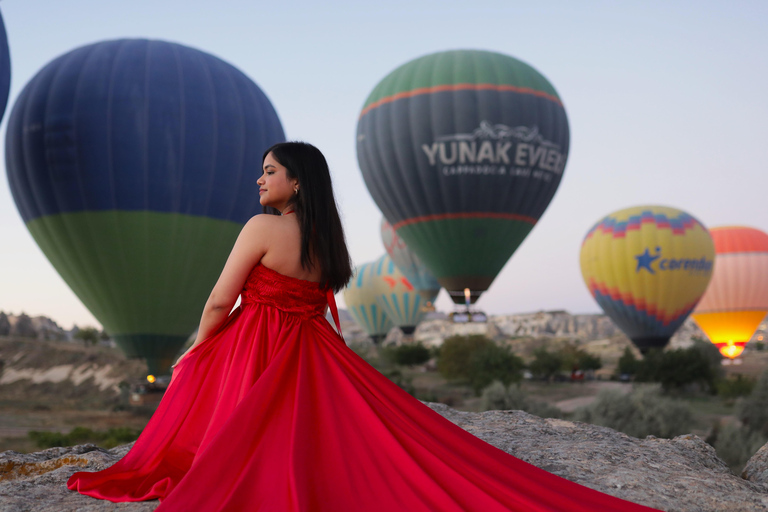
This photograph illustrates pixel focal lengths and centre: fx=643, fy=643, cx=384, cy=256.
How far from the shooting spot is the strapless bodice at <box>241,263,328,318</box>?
3016 mm

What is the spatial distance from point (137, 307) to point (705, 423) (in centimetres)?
2229

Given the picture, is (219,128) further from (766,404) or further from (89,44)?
(766,404)

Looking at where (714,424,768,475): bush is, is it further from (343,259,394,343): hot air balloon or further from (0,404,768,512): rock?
(343,259,394,343): hot air balloon

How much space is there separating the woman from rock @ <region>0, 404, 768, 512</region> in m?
0.26

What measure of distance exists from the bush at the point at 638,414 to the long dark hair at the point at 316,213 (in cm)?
1938

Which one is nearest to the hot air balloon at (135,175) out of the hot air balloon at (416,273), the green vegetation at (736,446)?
the green vegetation at (736,446)

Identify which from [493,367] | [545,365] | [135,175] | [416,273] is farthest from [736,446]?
[545,365]

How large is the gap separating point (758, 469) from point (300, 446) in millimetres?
2649

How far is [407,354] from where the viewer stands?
50.1m

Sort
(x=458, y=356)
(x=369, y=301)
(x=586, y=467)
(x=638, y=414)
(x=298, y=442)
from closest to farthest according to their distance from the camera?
(x=298, y=442) → (x=586, y=467) → (x=638, y=414) → (x=458, y=356) → (x=369, y=301)

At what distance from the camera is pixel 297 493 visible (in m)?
2.41

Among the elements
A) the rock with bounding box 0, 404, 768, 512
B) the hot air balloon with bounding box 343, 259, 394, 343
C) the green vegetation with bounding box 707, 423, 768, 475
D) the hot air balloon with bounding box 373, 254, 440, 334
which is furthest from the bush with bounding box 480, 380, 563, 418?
the hot air balloon with bounding box 343, 259, 394, 343

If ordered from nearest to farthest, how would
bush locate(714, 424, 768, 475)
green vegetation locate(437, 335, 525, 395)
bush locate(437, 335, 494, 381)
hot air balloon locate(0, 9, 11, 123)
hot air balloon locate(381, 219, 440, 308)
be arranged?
hot air balloon locate(0, 9, 11, 123)
bush locate(714, 424, 768, 475)
green vegetation locate(437, 335, 525, 395)
hot air balloon locate(381, 219, 440, 308)
bush locate(437, 335, 494, 381)

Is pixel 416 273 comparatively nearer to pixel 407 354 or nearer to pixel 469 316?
pixel 407 354
